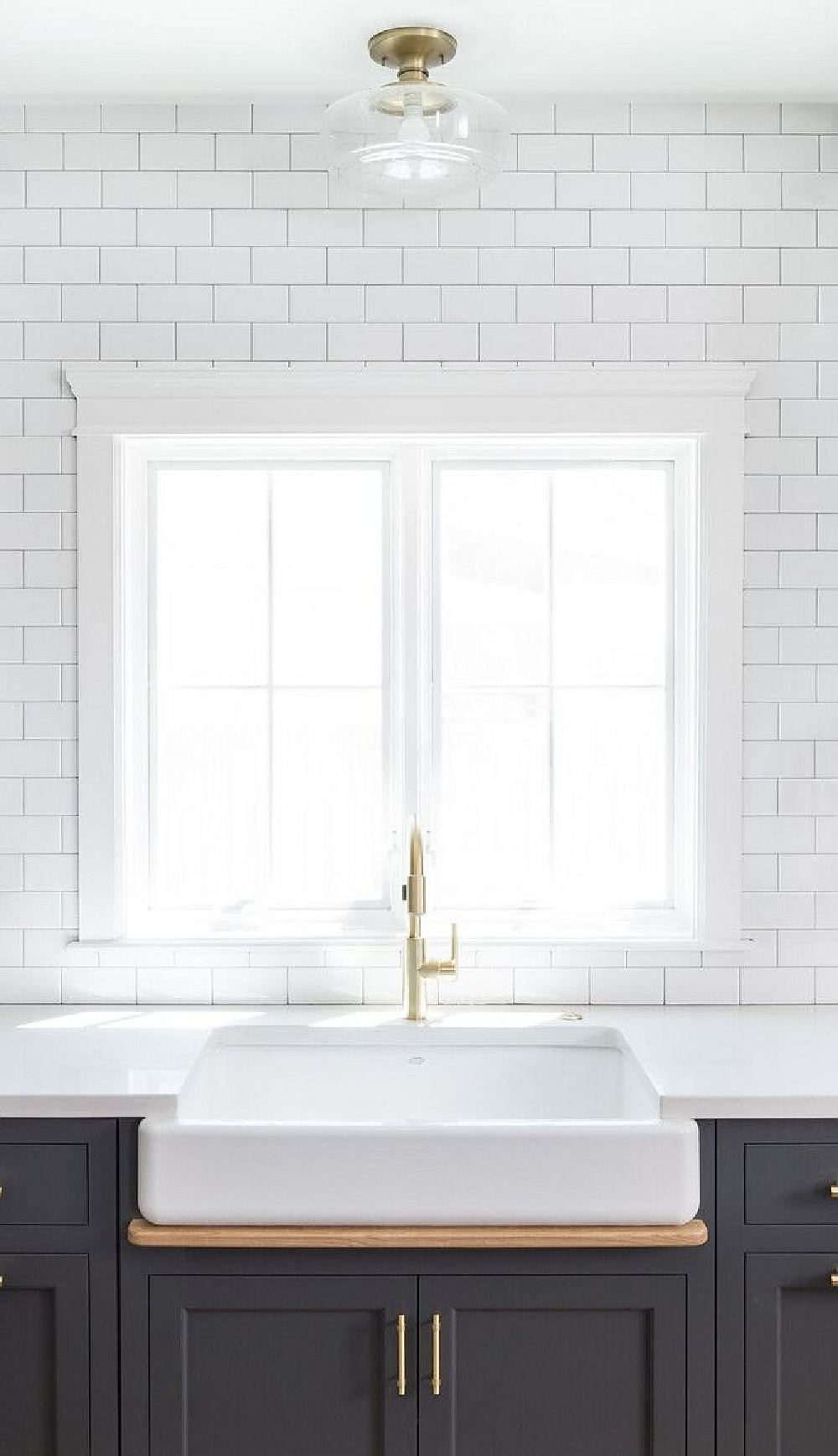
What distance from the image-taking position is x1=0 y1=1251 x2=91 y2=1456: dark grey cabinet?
1.93m

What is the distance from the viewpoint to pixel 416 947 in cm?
238

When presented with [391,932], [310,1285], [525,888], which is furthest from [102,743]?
[310,1285]

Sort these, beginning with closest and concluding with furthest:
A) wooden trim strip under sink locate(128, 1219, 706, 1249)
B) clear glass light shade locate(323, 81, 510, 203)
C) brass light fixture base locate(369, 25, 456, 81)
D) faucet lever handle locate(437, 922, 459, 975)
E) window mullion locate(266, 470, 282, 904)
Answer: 1. wooden trim strip under sink locate(128, 1219, 706, 1249)
2. clear glass light shade locate(323, 81, 510, 203)
3. brass light fixture base locate(369, 25, 456, 81)
4. faucet lever handle locate(437, 922, 459, 975)
5. window mullion locate(266, 470, 282, 904)

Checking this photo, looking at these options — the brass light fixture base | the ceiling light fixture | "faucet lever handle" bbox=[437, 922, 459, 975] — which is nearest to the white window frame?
"faucet lever handle" bbox=[437, 922, 459, 975]

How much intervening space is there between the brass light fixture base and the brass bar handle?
6.64 ft

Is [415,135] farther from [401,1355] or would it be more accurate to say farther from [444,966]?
[401,1355]

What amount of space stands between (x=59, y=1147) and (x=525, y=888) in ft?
3.59

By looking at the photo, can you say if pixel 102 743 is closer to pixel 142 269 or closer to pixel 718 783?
pixel 142 269

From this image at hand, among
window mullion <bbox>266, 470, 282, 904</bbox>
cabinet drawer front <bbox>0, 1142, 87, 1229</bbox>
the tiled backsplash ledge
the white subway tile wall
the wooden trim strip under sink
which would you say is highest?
the white subway tile wall

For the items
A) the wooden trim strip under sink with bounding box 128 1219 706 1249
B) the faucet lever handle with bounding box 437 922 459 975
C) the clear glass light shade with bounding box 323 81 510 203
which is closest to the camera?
the wooden trim strip under sink with bounding box 128 1219 706 1249

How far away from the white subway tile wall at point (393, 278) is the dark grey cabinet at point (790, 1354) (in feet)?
2.30

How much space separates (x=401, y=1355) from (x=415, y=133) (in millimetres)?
1922

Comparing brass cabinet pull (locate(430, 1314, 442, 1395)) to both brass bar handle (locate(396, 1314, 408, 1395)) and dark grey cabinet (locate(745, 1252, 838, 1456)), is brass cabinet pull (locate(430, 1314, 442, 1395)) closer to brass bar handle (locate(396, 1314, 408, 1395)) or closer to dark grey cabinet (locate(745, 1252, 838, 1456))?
brass bar handle (locate(396, 1314, 408, 1395))

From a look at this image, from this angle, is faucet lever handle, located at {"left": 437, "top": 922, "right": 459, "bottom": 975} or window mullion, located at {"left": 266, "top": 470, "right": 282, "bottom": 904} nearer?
faucet lever handle, located at {"left": 437, "top": 922, "right": 459, "bottom": 975}
